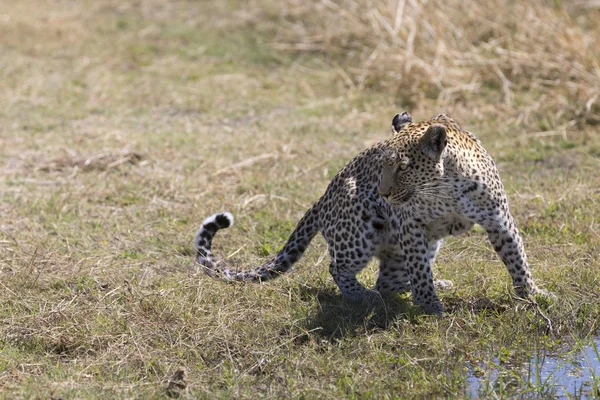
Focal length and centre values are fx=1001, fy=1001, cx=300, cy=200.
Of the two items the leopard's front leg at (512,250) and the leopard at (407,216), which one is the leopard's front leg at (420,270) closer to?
the leopard at (407,216)

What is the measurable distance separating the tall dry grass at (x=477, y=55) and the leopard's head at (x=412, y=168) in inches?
187

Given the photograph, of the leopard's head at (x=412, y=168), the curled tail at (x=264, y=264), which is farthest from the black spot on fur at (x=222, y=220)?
the leopard's head at (x=412, y=168)

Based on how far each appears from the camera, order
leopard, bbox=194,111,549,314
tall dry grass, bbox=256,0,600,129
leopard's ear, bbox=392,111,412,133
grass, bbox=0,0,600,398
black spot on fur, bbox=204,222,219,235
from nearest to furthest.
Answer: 1. grass, bbox=0,0,600,398
2. leopard, bbox=194,111,549,314
3. leopard's ear, bbox=392,111,412,133
4. black spot on fur, bbox=204,222,219,235
5. tall dry grass, bbox=256,0,600,129

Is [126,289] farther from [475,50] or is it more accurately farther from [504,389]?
[475,50]

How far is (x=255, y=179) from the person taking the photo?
370 inches

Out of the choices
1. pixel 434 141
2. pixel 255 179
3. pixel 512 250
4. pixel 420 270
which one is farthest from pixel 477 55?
pixel 434 141

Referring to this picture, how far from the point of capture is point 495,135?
1048 centimetres

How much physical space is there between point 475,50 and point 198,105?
337cm

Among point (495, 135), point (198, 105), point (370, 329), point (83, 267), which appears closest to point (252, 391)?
point (370, 329)

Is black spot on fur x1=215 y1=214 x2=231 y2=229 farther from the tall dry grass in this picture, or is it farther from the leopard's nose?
the tall dry grass

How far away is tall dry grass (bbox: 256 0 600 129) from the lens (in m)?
10.9

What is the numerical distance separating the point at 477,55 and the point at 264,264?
19.2ft

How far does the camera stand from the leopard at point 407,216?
19.9 feet

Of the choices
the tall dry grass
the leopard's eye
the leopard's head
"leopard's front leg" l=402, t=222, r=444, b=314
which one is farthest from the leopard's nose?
the tall dry grass
